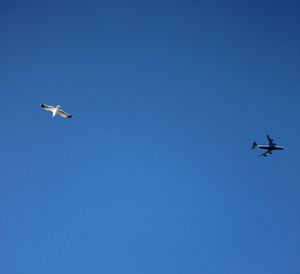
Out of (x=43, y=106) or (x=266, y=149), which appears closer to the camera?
(x=43, y=106)

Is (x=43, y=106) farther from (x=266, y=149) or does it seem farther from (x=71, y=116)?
(x=266, y=149)

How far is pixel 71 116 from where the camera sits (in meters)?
67.7

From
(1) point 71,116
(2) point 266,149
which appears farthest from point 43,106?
(2) point 266,149

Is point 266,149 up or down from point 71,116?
up

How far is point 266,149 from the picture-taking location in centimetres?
10075

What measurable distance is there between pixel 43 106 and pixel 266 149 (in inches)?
2036

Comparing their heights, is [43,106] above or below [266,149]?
below

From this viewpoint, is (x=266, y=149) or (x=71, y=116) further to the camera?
(x=266, y=149)

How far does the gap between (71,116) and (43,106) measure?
4178 mm

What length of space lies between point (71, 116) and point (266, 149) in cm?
4866
